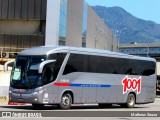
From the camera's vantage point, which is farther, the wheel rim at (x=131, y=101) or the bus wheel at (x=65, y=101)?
the wheel rim at (x=131, y=101)

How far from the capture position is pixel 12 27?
2144 inches

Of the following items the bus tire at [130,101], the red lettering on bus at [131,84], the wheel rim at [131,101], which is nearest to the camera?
→ the red lettering on bus at [131,84]

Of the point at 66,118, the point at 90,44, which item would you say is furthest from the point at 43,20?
the point at 66,118

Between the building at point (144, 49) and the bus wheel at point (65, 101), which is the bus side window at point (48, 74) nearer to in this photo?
the bus wheel at point (65, 101)

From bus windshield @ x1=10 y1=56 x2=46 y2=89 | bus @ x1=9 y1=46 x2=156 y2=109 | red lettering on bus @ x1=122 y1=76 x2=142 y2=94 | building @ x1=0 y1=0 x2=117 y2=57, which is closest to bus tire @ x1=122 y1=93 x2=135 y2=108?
bus @ x1=9 y1=46 x2=156 y2=109

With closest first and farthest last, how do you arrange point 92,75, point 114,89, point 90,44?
point 92,75, point 114,89, point 90,44

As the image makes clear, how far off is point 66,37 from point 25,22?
597 centimetres

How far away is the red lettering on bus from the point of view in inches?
1142

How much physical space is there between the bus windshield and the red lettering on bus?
763cm

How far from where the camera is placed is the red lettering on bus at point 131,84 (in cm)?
2902

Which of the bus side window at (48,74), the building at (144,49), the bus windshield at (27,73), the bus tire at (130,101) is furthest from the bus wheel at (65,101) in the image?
the building at (144,49)

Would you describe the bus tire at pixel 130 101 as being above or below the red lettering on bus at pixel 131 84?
below

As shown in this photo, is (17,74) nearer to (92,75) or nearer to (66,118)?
(92,75)

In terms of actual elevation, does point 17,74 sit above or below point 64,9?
below
